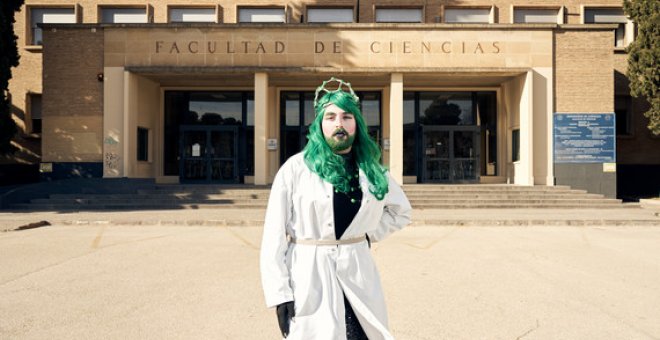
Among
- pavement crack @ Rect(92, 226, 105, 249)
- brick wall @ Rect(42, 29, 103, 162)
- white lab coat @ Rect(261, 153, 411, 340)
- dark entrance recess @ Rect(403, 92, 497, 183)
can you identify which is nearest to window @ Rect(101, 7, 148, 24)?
brick wall @ Rect(42, 29, 103, 162)

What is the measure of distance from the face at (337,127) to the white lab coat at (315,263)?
0.64 feet

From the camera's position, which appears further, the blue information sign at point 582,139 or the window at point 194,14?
the window at point 194,14

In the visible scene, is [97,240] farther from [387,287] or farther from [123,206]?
[123,206]

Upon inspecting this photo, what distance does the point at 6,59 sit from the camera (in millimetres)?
17719

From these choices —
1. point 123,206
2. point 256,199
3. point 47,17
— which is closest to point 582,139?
point 256,199

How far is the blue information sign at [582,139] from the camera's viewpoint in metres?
19.8

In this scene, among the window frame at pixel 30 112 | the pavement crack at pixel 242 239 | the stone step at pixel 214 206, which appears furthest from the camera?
the window frame at pixel 30 112

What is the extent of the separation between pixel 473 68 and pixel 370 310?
18687 mm

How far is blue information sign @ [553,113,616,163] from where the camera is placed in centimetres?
1984

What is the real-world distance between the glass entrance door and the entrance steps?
13.7ft

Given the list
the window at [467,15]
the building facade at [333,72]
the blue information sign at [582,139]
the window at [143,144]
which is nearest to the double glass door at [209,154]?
the window at [143,144]

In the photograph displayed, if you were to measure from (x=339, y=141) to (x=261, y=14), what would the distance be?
23303 mm

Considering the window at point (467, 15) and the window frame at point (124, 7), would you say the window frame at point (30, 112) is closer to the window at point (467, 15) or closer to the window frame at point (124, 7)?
the window frame at point (124, 7)

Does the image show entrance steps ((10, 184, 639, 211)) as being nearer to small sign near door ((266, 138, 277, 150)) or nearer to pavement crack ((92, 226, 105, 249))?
small sign near door ((266, 138, 277, 150))
